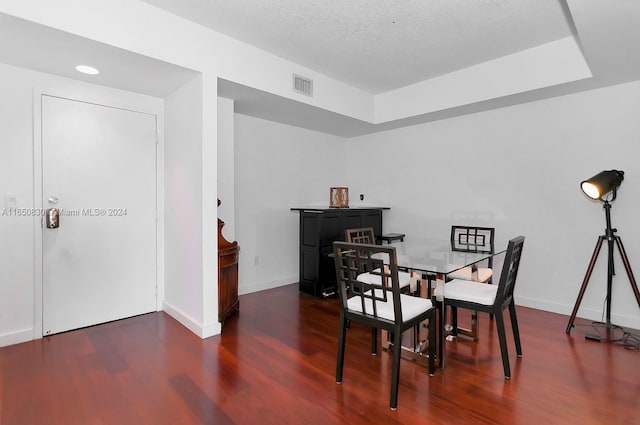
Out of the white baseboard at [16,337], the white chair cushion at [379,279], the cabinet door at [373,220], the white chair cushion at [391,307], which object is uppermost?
the cabinet door at [373,220]

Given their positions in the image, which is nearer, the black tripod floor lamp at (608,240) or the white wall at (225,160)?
the black tripod floor lamp at (608,240)

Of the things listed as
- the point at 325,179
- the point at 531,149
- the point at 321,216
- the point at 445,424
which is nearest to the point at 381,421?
the point at 445,424

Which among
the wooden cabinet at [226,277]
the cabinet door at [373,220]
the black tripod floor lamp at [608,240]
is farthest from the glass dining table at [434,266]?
the cabinet door at [373,220]

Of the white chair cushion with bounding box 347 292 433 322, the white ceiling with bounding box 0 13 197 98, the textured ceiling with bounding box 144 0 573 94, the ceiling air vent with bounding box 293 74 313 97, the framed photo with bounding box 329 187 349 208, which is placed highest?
the textured ceiling with bounding box 144 0 573 94

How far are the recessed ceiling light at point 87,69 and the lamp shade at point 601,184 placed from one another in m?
4.41

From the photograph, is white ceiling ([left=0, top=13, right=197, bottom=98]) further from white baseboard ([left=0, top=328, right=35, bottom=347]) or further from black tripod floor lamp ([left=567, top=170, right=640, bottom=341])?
black tripod floor lamp ([left=567, top=170, right=640, bottom=341])

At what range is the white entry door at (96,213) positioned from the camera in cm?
298

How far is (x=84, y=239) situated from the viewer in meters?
3.16

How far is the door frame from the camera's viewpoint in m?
2.89

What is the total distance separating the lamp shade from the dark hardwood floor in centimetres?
129

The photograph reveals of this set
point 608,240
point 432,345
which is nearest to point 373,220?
point 608,240

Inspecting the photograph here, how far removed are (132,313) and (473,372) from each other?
324cm

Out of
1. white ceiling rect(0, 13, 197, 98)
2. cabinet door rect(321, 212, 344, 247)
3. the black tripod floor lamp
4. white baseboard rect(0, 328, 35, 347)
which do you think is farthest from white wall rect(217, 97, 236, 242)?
the black tripod floor lamp

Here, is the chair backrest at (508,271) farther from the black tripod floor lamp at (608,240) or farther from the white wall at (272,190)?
the white wall at (272,190)
